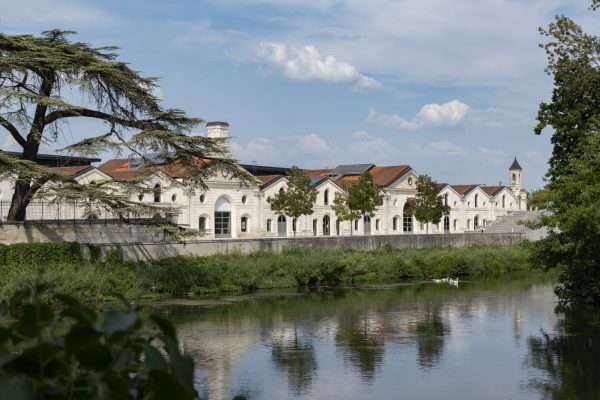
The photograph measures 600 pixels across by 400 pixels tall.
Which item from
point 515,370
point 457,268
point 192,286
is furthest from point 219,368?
point 457,268

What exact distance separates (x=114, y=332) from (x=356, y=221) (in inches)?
2425

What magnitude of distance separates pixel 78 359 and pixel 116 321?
15cm

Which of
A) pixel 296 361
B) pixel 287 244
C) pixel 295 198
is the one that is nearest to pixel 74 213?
pixel 287 244

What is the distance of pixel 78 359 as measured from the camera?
2258 millimetres

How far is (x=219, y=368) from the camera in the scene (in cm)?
1459

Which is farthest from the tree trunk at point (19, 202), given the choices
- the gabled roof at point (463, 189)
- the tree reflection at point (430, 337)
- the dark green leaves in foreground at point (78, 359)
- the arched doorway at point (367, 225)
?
the gabled roof at point (463, 189)

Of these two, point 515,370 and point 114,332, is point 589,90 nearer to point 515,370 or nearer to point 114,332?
point 515,370

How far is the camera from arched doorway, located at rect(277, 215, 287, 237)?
192 feet

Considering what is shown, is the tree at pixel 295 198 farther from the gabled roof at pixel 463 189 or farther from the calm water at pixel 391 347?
the calm water at pixel 391 347

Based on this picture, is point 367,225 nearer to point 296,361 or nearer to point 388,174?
point 388,174

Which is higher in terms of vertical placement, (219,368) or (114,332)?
(114,332)

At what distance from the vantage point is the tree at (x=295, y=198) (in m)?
54.2

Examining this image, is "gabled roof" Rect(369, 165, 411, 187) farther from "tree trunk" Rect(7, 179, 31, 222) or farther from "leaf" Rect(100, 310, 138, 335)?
"leaf" Rect(100, 310, 138, 335)

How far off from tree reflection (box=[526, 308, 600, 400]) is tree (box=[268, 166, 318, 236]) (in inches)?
1315
